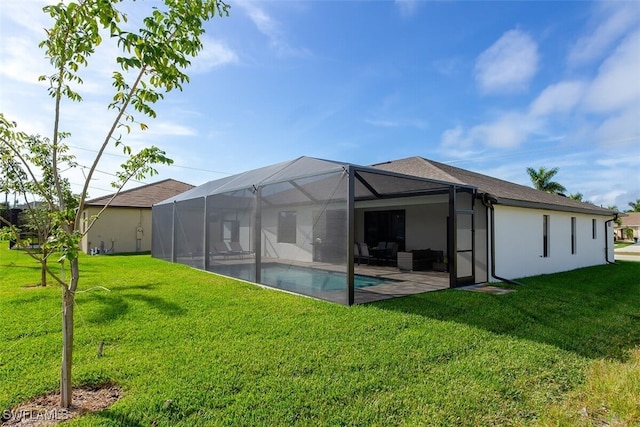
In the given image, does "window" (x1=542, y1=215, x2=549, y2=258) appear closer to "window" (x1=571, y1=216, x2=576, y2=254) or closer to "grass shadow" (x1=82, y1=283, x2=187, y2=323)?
"window" (x1=571, y1=216, x2=576, y2=254)

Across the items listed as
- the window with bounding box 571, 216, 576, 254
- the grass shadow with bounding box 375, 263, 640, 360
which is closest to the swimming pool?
the grass shadow with bounding box 375, 263, 640, 360

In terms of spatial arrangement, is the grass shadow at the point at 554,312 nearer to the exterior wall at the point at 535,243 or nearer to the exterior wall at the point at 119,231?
the exterior wall at the point at 535,243

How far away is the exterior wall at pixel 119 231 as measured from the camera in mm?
20609

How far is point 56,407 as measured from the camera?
3.14m

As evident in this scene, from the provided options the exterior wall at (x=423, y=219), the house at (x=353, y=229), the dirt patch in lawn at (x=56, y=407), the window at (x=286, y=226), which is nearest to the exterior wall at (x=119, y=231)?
the house at (x=353, y=229)

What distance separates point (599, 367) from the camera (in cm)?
409

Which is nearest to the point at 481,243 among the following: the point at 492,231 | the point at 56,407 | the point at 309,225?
the point at 492,231

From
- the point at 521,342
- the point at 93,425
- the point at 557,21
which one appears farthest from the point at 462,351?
the point at 557,21

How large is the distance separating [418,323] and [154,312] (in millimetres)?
4691

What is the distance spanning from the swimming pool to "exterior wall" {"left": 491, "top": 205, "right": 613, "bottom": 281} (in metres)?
3.71

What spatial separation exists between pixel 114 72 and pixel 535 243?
13.0 m

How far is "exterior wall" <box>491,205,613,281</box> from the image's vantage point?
1062cm

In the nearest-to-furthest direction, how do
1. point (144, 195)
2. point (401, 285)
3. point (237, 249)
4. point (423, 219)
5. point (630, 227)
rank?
point (401, 285) < point (237, 249) < point (423, 219) < point (144, 195) < point (630, 227)

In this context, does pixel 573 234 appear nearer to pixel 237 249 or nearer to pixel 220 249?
pixel 237 249
